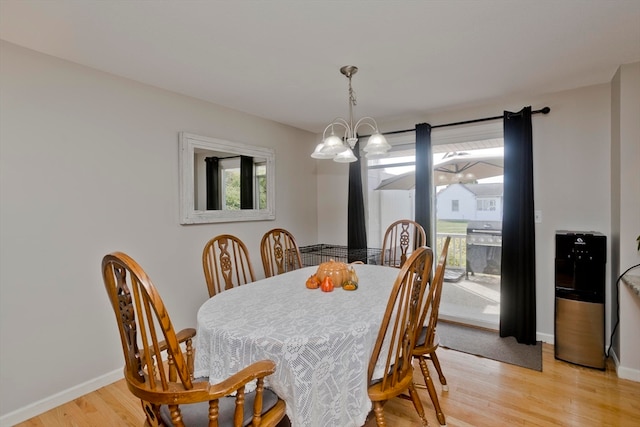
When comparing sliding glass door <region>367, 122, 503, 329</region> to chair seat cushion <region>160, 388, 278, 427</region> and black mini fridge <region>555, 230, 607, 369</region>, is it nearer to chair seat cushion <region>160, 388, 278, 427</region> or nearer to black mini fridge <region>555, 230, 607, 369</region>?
black mini fridge <region>555, 230, 607, 369</region>

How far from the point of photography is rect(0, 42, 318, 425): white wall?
199cm

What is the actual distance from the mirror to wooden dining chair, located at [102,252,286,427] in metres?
1.86

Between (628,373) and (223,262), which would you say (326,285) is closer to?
(223,262)

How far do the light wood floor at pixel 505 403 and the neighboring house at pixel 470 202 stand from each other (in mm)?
1517

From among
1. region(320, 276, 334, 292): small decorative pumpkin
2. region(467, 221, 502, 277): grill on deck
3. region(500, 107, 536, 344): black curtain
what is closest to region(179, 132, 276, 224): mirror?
region(320, 276, 334, 292): small decorative pumpkin

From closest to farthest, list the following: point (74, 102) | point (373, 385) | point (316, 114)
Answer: point (373, 385) < point (74, 102) < point (316, 114)

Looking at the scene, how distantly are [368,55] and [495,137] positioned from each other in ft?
6.03

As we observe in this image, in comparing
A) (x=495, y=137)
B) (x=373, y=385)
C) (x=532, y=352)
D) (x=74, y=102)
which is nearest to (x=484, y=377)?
(x=532, y=352)

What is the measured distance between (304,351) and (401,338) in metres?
0.47

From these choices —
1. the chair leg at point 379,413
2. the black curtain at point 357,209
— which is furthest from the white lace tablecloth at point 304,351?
the black curtain at point 357,209

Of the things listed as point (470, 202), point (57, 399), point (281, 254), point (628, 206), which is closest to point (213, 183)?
point (281, 254)

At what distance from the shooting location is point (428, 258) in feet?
4.98

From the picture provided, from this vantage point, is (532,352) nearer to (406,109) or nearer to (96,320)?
(406,109)

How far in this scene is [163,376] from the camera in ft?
3.37
